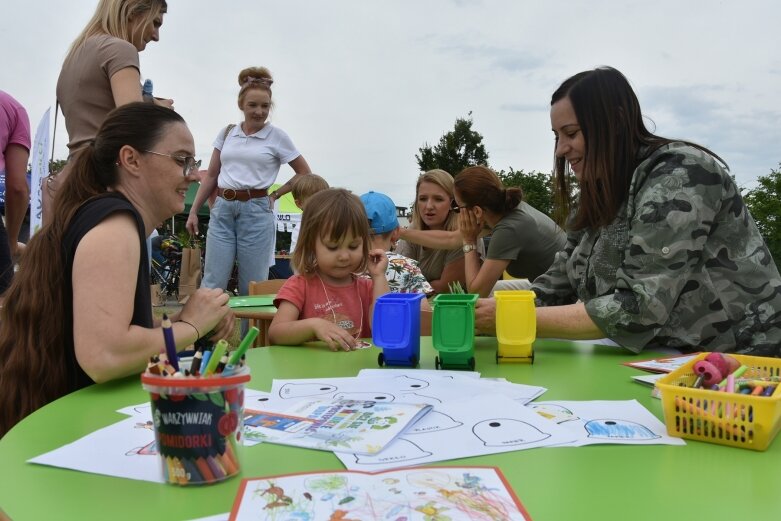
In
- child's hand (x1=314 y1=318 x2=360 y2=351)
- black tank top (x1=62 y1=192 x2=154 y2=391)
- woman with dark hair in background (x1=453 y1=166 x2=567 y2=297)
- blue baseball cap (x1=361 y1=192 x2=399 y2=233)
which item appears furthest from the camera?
woman with dark hair in background (x1=453 y1=166 x2=567 y2=297)

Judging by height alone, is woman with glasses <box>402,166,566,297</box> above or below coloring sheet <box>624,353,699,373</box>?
above

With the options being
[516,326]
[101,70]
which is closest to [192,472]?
[516,326]

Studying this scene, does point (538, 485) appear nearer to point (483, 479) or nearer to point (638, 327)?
point (483, 479)

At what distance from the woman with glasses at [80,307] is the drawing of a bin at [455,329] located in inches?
21.2

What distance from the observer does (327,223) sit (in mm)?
2023

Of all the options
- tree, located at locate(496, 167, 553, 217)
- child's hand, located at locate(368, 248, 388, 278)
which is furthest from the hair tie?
tree, located at locate(496, 167, 553, 217)

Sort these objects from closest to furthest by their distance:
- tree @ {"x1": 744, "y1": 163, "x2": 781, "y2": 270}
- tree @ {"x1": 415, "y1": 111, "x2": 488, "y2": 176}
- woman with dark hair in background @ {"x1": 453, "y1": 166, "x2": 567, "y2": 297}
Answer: woman with dark hair in background @ {"x1": 453, "y1": 166, "x2": 567, "y2": 297} → tree @ {"x1": 744, "y1": 163, "x2": 781, "y2": 270} → tree @ {"x1": 415, "y1": 111, "x2": 488, "y2": 176}

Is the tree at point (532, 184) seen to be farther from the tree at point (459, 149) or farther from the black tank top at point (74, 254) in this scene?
the black tank top at point (74, 254)

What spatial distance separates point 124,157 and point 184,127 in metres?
0.17

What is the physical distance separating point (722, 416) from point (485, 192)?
8.87 ft

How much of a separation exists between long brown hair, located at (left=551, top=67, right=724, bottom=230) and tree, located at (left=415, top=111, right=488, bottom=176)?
75.7 ft

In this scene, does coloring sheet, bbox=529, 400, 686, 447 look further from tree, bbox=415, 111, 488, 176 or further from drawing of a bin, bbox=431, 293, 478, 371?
tree, bbox=415, 111, 488, 176

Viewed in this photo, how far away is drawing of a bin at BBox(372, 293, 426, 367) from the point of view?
1.45 metres

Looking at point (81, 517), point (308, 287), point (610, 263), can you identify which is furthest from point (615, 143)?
point (81, 517)
